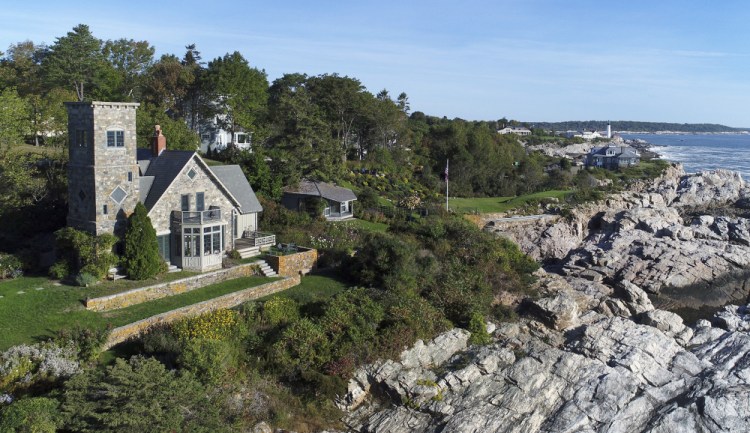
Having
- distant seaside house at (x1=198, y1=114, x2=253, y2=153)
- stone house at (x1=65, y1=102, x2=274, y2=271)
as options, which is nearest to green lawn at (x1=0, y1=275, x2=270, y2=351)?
stone house at (x1=65, y1=102, x2=274, y2=271)

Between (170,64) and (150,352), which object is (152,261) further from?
→ (170,64)

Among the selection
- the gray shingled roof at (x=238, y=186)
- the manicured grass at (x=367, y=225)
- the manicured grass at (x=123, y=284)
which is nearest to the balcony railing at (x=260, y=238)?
Answer: the gray shingled roof at (x=238, y=186)

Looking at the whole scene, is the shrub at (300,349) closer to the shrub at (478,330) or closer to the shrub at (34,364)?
the shrub at (34,364)

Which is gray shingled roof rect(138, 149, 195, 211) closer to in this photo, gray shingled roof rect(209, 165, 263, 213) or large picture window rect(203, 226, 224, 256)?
large picture window rect(203, 226, 224, 256)

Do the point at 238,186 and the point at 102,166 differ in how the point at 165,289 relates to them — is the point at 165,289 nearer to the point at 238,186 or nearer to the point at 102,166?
the point at 102,166

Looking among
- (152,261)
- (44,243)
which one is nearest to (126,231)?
(152,261)

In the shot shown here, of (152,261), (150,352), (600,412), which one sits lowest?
(600,412)

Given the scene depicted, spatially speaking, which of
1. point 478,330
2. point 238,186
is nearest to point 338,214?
point 238,186
